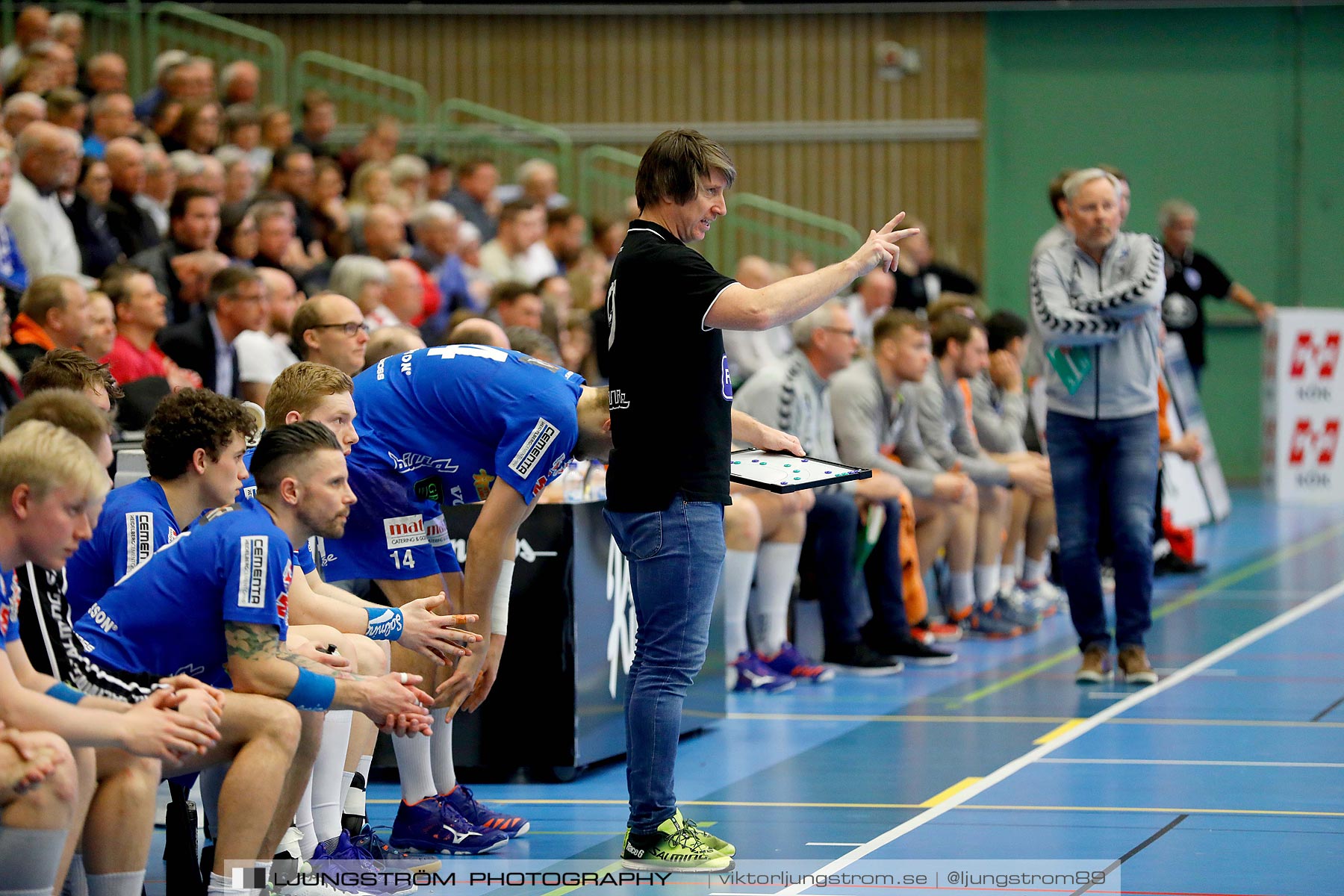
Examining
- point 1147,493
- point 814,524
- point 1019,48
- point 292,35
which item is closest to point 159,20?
point 292,35

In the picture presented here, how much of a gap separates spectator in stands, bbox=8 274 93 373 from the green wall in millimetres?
11935

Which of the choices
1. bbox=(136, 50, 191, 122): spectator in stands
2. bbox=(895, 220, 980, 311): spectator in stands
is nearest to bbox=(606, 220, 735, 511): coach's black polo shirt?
bbox=(136, 50, 191, 122): spectator in stands

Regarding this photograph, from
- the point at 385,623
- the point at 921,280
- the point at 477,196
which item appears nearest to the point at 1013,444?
the point at 921,280

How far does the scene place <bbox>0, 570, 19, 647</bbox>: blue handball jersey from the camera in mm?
3176

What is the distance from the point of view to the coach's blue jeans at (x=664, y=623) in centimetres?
411

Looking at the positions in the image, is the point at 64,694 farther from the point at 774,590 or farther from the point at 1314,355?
the point at 1314,355

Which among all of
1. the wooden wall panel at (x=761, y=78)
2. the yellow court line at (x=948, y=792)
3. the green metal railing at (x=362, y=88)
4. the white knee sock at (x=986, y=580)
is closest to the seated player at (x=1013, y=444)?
the white knee sock at (x=986, y=580)

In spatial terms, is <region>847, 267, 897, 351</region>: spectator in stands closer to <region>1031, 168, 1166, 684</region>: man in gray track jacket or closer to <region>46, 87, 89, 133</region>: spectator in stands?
<region>1031, 168, 1166, 684</region>: man in gray track jacket

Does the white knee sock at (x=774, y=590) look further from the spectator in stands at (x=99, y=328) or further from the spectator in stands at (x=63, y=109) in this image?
the spectator in stands at (x=63, y=109)

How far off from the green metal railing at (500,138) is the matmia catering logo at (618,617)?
10.2 metres

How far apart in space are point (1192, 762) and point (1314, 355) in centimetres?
921

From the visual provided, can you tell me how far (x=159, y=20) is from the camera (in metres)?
15.3

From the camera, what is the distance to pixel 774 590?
23.9 feet

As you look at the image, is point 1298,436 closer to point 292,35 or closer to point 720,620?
point 720,620
